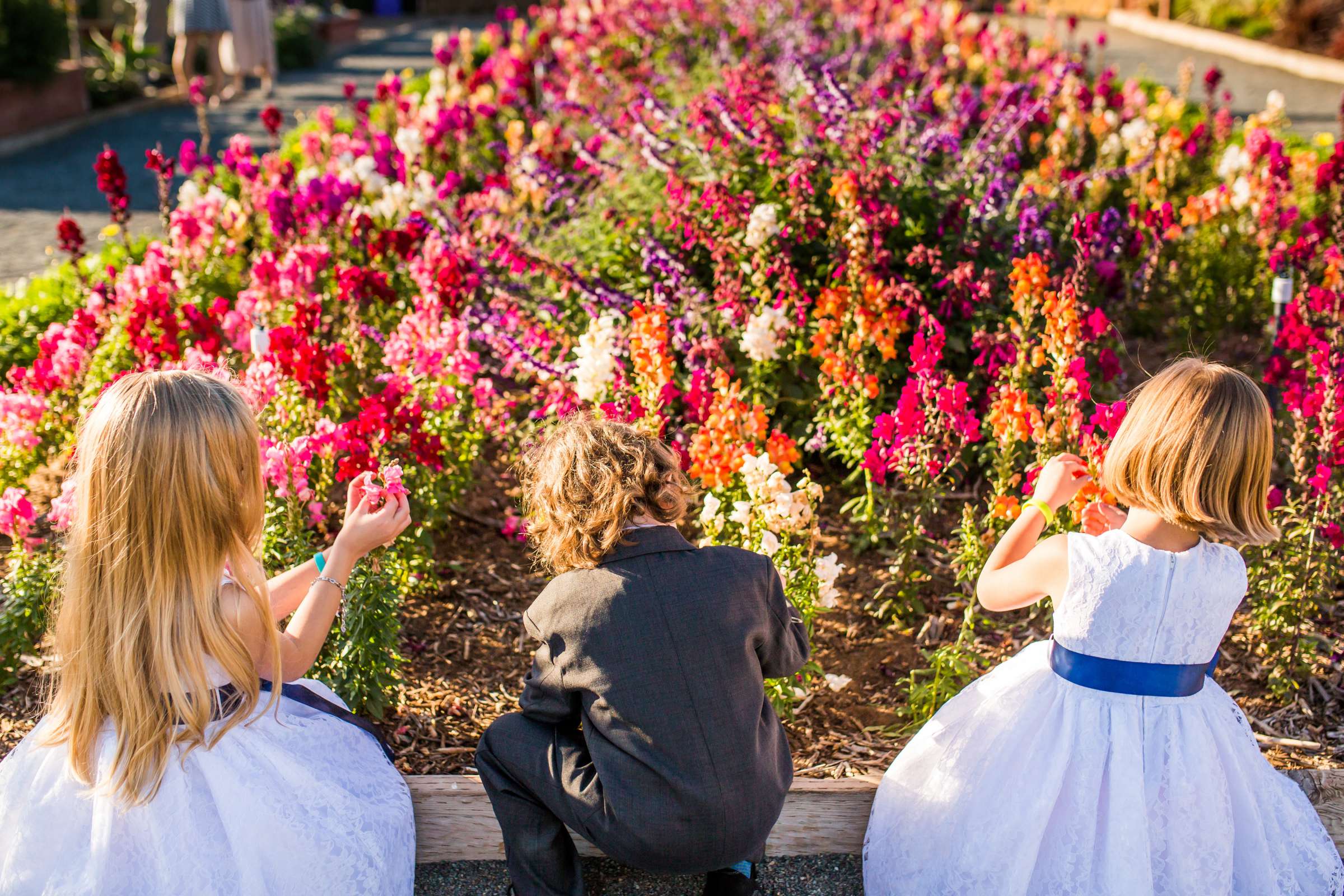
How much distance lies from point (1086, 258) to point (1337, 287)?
125cm

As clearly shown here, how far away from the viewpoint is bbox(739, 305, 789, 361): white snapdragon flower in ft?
11.5

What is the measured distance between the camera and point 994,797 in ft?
8.13

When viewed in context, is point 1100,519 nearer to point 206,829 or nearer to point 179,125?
point 206,829

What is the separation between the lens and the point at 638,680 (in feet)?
7.43

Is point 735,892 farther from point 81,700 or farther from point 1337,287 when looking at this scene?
point 1337,287

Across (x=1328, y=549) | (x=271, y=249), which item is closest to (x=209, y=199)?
(x=271, y=249)

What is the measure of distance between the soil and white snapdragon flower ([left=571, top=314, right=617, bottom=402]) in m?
0.50

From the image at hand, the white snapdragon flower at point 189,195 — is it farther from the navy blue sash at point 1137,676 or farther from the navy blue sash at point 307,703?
the navy blue sash at point 1137,676

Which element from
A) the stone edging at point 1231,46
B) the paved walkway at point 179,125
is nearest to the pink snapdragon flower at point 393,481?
the paved walkway at point 179,125

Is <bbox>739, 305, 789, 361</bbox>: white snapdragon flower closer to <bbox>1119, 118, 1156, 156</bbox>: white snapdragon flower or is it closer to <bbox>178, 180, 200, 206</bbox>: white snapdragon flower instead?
<bbox>178, 180, 200, 206</bbox>: white snapdragon flower

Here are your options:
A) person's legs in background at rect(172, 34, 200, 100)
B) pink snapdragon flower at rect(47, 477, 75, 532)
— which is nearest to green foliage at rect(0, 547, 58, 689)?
pink snapdragon flower at rect(47, 477, 75, 532)

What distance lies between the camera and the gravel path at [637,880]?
2.62 m

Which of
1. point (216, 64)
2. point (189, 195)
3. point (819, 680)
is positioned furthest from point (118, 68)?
point (819, 680)

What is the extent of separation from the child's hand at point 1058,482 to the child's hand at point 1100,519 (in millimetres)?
54
